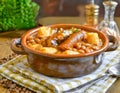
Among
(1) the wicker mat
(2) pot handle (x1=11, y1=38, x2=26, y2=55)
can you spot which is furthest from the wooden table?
(2) pot handle (x1=11, y1=38, x2=26, y2=55)

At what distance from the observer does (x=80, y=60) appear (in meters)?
0.74

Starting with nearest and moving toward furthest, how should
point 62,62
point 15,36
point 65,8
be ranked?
point 62,62 → point 15,36 → point 65,8

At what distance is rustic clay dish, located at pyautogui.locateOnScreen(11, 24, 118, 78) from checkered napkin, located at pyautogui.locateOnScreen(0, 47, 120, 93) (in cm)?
2

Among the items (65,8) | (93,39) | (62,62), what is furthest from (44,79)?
(65,8)

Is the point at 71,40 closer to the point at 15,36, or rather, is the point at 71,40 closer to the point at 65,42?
the point at 65,42

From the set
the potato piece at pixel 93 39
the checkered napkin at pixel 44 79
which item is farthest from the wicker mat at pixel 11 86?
the potato piece at pixel 93 39

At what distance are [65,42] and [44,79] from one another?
0.12m

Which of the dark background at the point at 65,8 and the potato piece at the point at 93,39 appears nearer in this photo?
the potato piece at the point at 93,39

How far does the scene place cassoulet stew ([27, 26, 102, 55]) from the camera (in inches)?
30.0

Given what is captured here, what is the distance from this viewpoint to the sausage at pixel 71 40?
0.76 metres

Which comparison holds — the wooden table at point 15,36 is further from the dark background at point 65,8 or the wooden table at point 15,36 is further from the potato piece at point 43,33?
the dark background at point 65,8

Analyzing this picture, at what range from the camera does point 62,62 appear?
0.74 meters

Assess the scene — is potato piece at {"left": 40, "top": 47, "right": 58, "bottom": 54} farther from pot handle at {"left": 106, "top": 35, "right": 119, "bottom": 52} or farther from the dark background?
the dark background

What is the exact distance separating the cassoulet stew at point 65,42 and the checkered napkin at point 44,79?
0.26 feet
